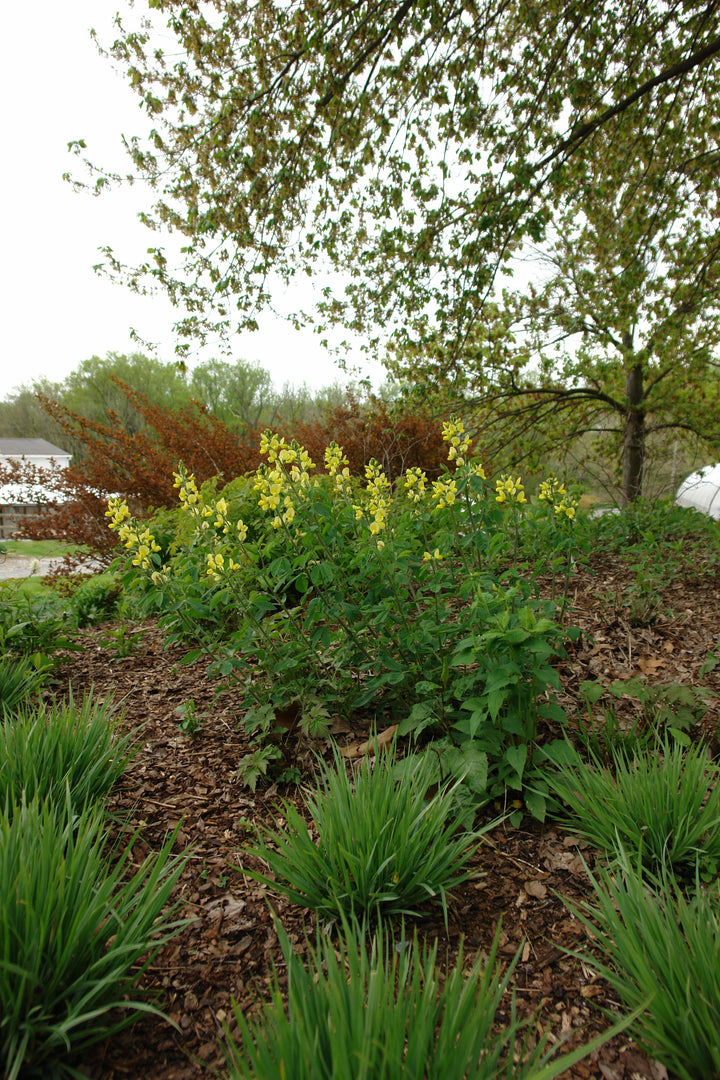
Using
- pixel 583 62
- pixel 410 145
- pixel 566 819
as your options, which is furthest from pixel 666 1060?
pixel 583 62

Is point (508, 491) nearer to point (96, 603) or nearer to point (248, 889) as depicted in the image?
point (248, 889)

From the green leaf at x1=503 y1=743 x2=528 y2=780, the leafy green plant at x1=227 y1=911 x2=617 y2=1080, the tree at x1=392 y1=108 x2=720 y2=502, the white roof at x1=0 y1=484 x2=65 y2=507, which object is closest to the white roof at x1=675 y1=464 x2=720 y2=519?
the tree at x1=392 y1=108 x2=720 y2=502

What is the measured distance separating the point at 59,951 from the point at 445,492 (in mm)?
1965

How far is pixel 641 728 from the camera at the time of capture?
249cm

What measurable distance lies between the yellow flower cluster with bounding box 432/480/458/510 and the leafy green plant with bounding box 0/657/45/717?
227cm

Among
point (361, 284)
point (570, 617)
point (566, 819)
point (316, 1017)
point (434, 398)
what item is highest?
point (361, 284)

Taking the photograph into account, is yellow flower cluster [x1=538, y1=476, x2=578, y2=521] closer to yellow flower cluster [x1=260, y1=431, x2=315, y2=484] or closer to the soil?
the soil

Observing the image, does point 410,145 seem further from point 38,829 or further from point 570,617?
point 38,829

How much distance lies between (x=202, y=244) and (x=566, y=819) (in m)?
5.18

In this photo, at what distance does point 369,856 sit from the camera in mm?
1554

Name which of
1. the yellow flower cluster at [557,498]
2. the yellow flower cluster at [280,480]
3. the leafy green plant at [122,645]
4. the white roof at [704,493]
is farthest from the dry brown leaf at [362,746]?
the white roof at [704,493]

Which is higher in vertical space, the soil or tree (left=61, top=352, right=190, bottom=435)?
tree (left=61, top=352, right=190, bottom=435)

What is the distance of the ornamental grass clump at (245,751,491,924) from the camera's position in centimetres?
158

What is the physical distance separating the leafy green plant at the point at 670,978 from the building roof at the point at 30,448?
37.7 m
